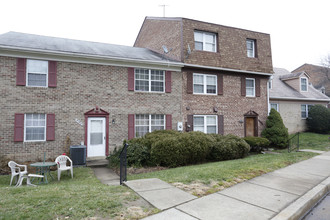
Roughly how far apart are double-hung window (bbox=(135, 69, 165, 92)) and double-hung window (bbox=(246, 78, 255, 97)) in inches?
260

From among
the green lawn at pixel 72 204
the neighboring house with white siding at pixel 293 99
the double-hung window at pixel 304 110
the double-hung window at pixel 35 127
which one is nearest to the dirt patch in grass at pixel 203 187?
the green lawn at pixel 72 204

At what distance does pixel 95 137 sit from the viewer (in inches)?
446

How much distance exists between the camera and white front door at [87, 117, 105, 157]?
440 inches

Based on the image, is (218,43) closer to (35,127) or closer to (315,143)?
(315,143)

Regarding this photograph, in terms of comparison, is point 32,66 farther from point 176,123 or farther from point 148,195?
point 148,195

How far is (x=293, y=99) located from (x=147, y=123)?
15.7 m

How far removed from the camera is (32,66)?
10305mm

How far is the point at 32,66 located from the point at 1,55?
1204 millimetres

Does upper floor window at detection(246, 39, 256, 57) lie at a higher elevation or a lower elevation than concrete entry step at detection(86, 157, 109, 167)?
higher

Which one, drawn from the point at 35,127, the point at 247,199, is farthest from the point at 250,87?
the point at 35,127

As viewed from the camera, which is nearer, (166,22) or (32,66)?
(32,66)

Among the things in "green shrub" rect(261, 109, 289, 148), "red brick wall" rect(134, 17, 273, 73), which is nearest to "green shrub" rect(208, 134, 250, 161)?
"green shrub" rect(261, 109, 289, 148)

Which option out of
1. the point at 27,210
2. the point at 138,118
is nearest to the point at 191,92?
the point at 138,118

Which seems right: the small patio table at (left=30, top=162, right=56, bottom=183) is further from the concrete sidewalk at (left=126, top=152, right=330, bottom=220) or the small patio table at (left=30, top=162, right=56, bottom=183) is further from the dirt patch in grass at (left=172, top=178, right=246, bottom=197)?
the dirt patch in grass at (left=172, top=178, right=246, bottom=197)
